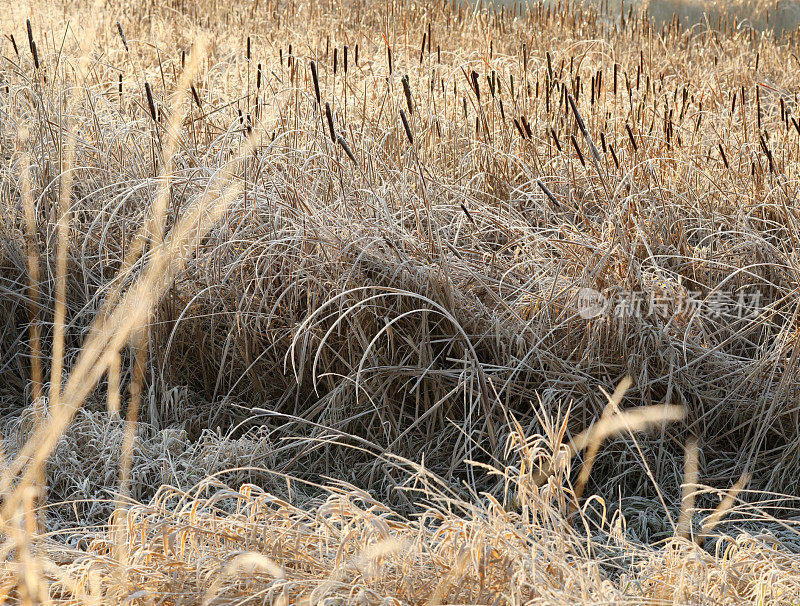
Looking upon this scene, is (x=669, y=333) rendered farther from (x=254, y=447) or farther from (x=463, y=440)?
(x=254, y=447)

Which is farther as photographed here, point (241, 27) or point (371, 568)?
point (241, 27)

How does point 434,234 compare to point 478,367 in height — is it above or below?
above

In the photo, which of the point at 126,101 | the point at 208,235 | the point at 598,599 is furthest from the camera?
the point at 126,101

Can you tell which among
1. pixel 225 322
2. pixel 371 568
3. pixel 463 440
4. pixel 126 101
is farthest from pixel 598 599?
pixel 126 101

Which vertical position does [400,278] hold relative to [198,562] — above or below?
above

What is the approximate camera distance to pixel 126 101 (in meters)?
3.38

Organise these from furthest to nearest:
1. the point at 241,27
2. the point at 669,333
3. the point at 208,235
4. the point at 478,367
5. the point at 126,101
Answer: the point at 241,27 < the point at 126,101 < the point at 208,235 < the point at 669,333 < the point at 478,367

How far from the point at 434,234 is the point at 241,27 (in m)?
4.54

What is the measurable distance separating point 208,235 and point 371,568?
51.8 inches

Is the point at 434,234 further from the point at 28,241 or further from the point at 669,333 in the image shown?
the point at 28,241

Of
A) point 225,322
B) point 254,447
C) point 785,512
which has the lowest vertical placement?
point 785,512

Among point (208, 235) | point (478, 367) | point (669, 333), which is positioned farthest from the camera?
point (208, 235)

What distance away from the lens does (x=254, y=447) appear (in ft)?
5.74

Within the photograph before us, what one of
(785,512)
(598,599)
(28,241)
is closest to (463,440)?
(785,512)
